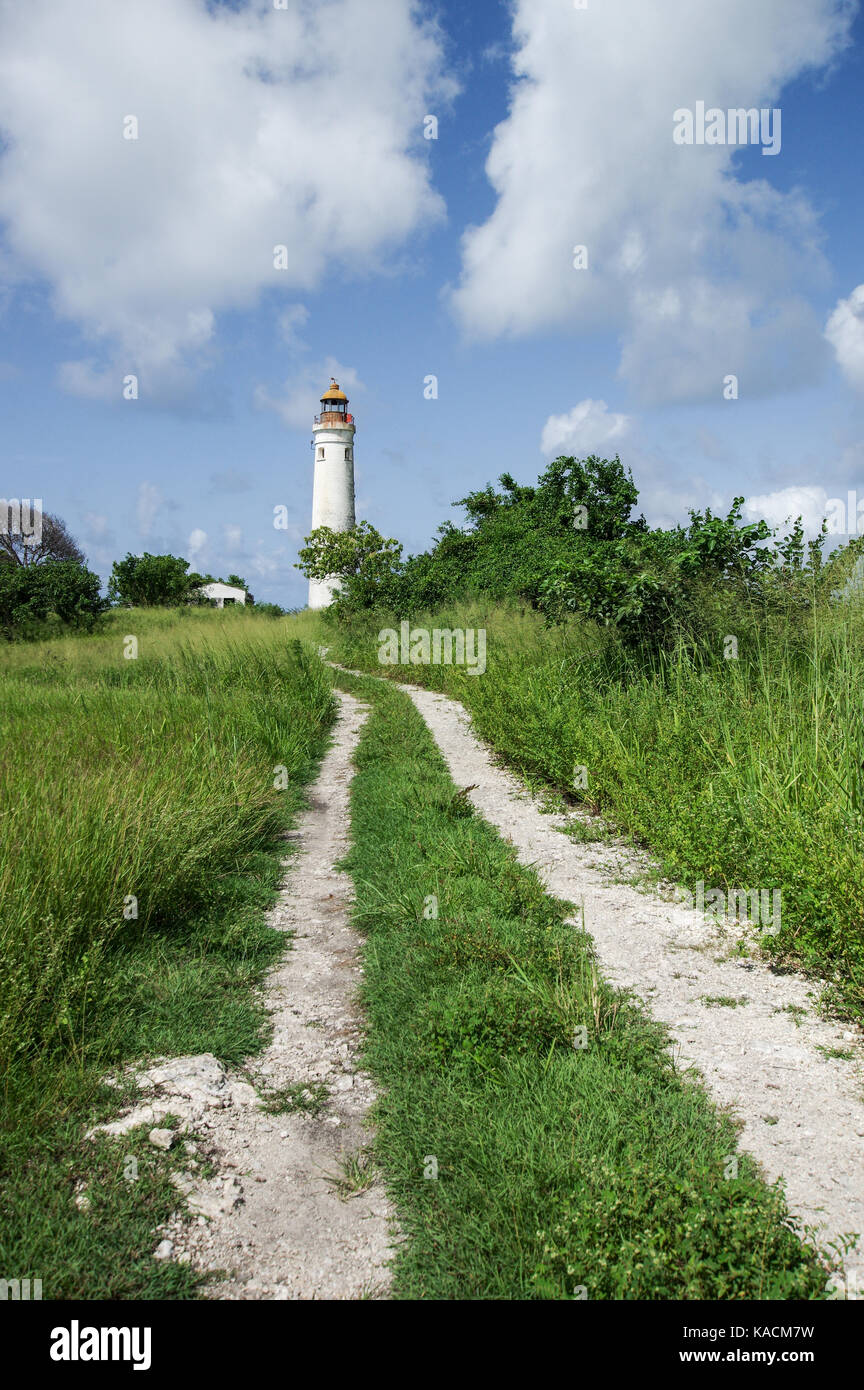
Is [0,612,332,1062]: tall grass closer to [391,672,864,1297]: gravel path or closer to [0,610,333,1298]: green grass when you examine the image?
[0,610,333,1298]: green grass

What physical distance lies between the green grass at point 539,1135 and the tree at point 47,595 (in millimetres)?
21757

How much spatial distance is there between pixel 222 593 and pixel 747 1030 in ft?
147

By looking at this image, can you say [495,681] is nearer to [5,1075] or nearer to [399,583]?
[5,1075]

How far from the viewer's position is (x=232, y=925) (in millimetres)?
4555

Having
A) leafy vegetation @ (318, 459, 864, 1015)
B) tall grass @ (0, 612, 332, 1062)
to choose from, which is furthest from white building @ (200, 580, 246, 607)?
leafy vegetation @ (318, 459, 864, 1015)

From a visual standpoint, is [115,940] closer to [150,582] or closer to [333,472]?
[150,582]

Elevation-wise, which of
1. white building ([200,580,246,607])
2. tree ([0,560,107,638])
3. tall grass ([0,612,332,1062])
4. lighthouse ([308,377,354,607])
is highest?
lighthouse ([308,377,354,607])

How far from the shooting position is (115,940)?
4.12m

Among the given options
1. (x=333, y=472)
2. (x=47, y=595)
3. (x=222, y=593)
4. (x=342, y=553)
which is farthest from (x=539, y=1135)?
(x=222, y=593)

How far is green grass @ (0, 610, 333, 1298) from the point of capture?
A: 239 centimetres

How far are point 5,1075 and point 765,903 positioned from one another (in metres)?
3.65

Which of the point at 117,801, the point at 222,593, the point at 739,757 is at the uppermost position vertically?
the point at 222,593

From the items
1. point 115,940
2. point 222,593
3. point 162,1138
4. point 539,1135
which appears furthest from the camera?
point 222,593

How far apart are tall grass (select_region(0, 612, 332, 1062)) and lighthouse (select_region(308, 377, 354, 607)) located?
29.9 meters
